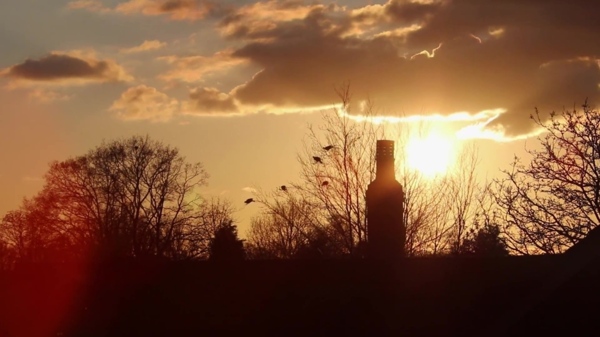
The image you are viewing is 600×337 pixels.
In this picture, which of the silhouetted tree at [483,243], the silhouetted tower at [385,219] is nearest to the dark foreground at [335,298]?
the silhouetted tower at [385,219]

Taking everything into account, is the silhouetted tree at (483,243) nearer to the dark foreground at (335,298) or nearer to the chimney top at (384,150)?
the chimney top at (384,150)

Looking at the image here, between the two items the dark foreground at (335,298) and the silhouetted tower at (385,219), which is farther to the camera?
the silhouetted tower at (385,219)

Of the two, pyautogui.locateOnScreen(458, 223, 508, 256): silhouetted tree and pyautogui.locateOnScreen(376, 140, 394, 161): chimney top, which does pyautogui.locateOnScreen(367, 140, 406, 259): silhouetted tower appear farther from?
pyautogui.locateOnScreen(458, 223, 508, 256): silhouetted tree

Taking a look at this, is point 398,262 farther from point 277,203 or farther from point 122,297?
point 277,203

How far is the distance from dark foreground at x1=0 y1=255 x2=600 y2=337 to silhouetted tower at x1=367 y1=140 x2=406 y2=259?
3.68 meters

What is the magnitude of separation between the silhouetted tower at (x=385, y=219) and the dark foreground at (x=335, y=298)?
3.68 metres

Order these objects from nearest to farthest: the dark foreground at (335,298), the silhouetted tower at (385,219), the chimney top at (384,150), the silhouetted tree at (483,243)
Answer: the dark foreground at (335,298)
the silhouetted tower at (385,219)
the chimney top at (384,150)
the silhouetted tree at (483,243)

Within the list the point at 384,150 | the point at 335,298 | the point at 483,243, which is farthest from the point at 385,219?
the point at 483,243

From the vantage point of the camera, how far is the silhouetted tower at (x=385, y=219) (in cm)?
2312

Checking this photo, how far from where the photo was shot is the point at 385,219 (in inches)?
922

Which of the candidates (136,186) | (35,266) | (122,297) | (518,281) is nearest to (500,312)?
(518,281)

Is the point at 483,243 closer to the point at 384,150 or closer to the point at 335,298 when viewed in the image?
the point at 384,150

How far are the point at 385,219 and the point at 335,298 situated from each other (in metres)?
5.38

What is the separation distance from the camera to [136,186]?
2072 inches
